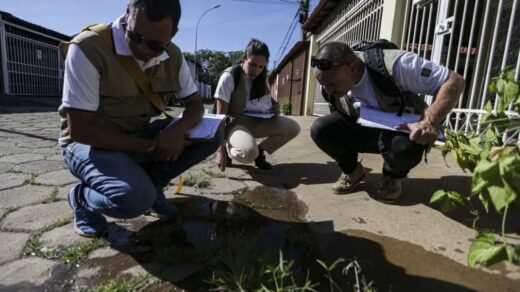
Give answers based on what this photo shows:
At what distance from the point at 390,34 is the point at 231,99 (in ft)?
8.72

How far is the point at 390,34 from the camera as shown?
468cm

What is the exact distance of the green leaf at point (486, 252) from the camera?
1000 millimetres

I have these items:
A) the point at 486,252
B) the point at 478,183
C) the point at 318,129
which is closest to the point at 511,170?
the point at 478,183

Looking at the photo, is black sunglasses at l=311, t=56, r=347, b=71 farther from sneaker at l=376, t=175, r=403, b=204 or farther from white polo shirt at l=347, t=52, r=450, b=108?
sneaker at l=376, t=175, r=403, b=204

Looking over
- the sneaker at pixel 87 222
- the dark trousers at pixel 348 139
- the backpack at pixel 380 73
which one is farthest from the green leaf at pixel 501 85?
the sneaker at pixel 87 222

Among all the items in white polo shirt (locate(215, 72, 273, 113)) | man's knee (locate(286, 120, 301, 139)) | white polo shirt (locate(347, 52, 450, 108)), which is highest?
white polo shirt (locate(347, 52, 450, 108))

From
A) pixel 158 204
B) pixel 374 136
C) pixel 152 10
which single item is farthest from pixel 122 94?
pixel 374 136

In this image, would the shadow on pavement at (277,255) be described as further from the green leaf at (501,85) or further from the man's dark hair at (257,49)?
the man's dark hair at (257,49)

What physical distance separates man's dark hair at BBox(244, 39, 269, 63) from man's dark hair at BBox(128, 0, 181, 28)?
1553 millimetres

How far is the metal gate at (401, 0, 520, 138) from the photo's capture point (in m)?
3.36

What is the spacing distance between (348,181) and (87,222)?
1.84 meters

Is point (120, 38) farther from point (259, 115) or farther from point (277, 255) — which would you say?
point (259, 115)

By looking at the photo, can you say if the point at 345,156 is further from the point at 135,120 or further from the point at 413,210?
the point at 135,120

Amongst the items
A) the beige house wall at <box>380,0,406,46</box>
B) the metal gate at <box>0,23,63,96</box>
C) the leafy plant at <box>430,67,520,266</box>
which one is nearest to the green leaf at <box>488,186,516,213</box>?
the leafy plant at <box>430,67,520,266</box>
